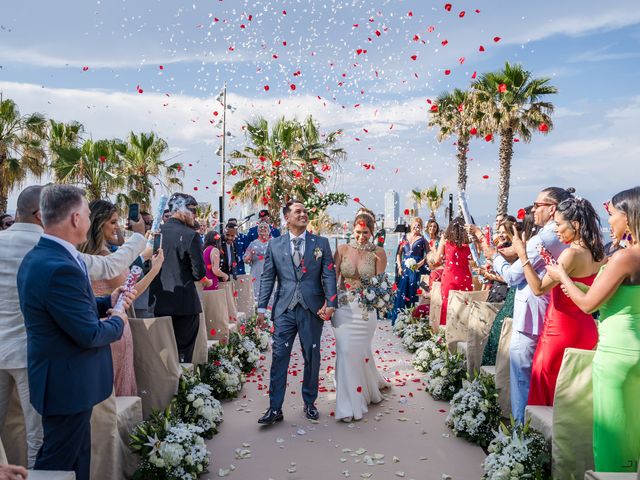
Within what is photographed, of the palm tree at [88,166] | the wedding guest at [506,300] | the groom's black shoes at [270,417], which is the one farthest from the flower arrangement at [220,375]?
the palm tree at [88,166]

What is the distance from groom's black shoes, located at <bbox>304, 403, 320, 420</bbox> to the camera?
5652 mm

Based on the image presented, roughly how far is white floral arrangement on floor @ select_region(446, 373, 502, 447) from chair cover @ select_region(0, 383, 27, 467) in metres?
3.75

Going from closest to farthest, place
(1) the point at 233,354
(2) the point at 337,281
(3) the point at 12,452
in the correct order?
(3) the point at 12,452 < (2) the point at 337,281 < (1) the point at 233,354

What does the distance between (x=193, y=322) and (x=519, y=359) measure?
11.1ft

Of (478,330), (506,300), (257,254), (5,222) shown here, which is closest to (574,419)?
(506,300)

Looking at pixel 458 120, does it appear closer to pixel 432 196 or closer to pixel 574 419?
pixel 432 196

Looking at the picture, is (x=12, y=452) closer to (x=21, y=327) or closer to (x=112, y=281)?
(x=21, y=327)

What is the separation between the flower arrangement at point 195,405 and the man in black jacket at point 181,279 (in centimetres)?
64

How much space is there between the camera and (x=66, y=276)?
Answer: 264 cm

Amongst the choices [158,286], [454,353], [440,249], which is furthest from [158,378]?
[440,249]

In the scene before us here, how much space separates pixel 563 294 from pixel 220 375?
3.97m

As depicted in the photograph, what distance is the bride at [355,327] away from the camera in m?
5.70

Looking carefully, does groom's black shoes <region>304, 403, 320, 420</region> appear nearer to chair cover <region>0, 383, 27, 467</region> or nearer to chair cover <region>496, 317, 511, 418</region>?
chair cover <region>496, 317, 511, 418</region>

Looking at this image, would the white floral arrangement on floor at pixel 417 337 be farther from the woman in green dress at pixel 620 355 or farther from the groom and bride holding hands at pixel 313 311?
the woman in green dress at pixel 620 355
